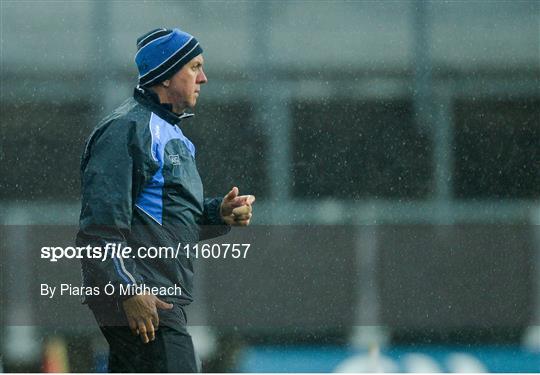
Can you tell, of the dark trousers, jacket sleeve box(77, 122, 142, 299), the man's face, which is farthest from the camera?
the man's face

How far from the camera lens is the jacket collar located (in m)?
3.79

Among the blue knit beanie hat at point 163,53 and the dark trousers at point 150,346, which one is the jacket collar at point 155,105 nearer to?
the blue knit beanie hat at point 163,53

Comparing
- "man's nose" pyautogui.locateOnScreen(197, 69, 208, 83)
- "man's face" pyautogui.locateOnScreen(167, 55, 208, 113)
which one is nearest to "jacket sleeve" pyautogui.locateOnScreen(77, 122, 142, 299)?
"man's face" pyautogui.locateOnScreen(167, 55, 208, 113)

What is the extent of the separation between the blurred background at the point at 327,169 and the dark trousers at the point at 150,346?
2.5 inches

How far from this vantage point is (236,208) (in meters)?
3.84

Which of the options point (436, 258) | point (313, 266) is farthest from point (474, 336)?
point (313, 266)

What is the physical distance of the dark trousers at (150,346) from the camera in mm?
3746

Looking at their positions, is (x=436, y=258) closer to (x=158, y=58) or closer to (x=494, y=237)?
(x=494, y=237)

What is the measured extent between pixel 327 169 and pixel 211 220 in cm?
47

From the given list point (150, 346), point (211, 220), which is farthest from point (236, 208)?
point (150, 346)

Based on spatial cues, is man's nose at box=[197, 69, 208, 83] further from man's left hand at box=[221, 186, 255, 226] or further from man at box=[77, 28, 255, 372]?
man's left hand at box=[221, 186, 255, 226]

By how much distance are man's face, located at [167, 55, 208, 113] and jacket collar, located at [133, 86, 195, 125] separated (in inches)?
1.5

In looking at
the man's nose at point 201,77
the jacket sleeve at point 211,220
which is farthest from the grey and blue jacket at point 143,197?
the man's nose at point 201,77

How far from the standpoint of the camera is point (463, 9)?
3893 millimetres
